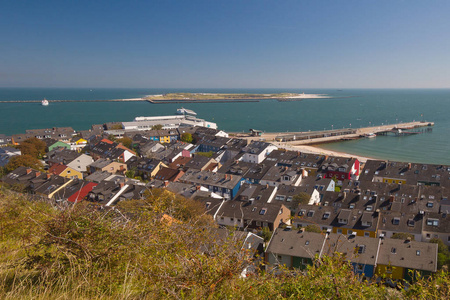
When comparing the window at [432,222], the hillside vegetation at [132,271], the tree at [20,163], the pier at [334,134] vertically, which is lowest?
the pier at [334,134]

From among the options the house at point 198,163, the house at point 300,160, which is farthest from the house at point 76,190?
the house at point 300,160

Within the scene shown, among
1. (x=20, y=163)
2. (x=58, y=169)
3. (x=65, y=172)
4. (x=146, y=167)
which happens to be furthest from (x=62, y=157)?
(x=146, y=167)

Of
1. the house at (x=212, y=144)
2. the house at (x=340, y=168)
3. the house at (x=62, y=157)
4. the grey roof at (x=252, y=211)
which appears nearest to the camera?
the grey roof at (x=252, y=211)

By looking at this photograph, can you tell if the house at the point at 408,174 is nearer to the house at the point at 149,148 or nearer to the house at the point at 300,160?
the house at the point at 300,160

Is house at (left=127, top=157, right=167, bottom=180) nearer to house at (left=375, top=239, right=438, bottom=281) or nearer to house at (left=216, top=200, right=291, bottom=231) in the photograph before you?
house at (left=216, top=200, right=291, bottom=231)

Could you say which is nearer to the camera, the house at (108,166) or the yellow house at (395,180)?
the yellow house at (395,180)

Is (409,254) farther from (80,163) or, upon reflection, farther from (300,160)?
(80,163)

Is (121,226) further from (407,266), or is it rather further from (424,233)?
(424,233)
